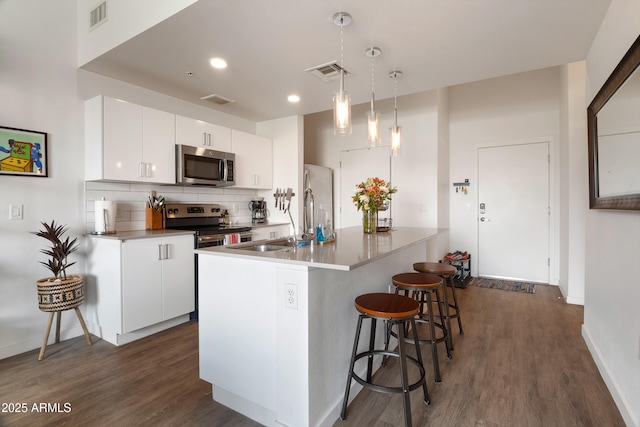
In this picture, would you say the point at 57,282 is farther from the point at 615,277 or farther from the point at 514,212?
the point at 514,212

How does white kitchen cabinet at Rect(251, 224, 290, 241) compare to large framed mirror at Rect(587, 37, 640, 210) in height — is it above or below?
below

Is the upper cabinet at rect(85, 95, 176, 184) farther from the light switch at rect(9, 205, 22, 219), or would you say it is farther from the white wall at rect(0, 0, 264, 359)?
the light switch at rect(9, 205, 22, 219)

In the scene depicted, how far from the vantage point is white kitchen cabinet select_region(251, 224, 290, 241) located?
3.79 meters

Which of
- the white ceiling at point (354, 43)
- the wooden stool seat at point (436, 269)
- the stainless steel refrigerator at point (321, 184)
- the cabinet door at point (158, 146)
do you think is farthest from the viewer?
the stainless steel refrigerator at point (321, 184)

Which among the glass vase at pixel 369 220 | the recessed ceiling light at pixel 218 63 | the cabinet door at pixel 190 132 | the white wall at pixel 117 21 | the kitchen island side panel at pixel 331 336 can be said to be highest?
the white wall at pixel 117 21

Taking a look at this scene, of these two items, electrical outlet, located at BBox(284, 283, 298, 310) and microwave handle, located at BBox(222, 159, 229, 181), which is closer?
electrical outlet, located at BBox(284, 283, 298, 310)

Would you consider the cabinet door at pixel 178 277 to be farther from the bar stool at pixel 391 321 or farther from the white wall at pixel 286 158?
the bar stool at pixel 391 321

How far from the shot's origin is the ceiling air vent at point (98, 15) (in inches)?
100

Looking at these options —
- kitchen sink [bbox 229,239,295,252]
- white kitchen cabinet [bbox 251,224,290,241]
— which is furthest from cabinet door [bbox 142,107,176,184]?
kitchen sink [bbox 229,239,295,252]

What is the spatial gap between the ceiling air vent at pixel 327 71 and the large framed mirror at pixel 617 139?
1.88 metres

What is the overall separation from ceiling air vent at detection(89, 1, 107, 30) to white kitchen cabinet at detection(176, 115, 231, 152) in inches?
37.9

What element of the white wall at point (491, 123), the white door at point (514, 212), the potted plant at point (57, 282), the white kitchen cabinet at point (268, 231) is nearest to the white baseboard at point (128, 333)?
the potted plant at point (57, 282)

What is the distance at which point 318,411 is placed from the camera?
156 cm

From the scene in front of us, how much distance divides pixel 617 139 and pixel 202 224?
372 centimetres
